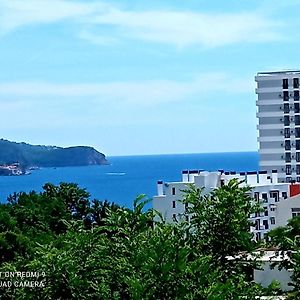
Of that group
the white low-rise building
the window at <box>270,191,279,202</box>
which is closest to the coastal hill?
the white low-rise building

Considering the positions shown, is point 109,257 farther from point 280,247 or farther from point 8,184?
point 8,184

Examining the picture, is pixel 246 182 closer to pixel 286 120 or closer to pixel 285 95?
pixel 286 120

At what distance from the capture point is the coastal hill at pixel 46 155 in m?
105

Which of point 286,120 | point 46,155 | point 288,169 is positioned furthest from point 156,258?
point 46,155

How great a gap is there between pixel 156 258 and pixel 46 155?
115m

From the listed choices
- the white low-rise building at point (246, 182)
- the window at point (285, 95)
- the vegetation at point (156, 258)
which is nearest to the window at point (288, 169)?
the window at point (285, 95)

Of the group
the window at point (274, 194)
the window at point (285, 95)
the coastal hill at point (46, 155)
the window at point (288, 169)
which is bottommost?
the window at point (274, 194)

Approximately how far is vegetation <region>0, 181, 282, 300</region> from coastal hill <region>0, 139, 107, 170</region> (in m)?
93.2

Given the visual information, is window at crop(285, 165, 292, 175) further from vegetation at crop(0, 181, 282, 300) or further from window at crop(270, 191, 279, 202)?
vegetation at crop(0, 181, 282, 300)

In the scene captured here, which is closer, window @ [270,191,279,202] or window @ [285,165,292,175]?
window @ [270,191,279,202]

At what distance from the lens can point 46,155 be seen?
402 feet

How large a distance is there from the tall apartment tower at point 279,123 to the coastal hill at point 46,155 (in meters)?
60.7

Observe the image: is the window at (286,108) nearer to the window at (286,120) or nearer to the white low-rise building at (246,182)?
the window at (286,120)

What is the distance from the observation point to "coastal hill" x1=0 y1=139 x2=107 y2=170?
105125 millimetres
